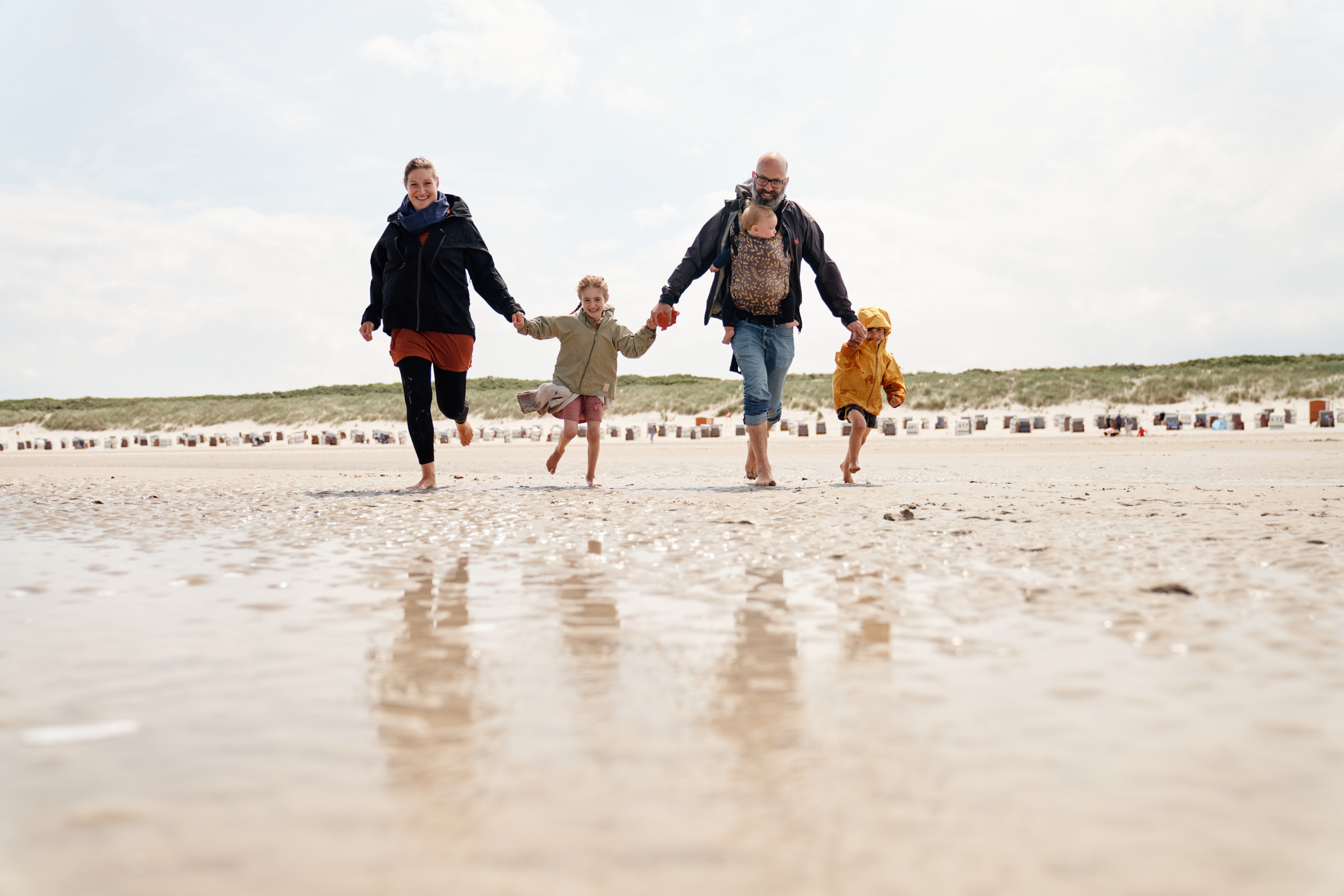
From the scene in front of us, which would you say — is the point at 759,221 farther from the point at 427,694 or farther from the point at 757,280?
the point at 427,694

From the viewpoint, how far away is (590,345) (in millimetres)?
6484

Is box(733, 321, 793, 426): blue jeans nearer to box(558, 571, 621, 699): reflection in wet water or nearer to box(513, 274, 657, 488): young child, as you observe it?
box(513, 274, 657, 488): young child

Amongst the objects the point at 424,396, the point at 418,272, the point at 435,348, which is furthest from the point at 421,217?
the point at 424,396

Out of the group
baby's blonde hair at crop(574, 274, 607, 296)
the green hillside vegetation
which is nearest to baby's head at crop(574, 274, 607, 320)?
baby's blonde hair at crop(574, 274, 607, 296)

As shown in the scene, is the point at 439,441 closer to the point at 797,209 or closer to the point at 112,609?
the point at 797,209

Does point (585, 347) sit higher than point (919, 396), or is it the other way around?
point (919, 396)

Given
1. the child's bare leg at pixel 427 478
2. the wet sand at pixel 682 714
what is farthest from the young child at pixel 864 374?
the wet sand at pixel 682 714

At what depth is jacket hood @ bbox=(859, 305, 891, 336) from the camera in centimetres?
686

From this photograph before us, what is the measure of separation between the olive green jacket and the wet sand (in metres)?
3.11

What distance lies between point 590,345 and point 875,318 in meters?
2.22

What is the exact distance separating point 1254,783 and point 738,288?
17.6 ft

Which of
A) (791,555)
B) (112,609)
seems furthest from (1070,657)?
(112,609)

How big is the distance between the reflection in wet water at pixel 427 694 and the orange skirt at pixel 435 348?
394cm

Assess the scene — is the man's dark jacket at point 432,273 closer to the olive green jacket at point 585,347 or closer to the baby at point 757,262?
the olive green jacket at point 585,347
